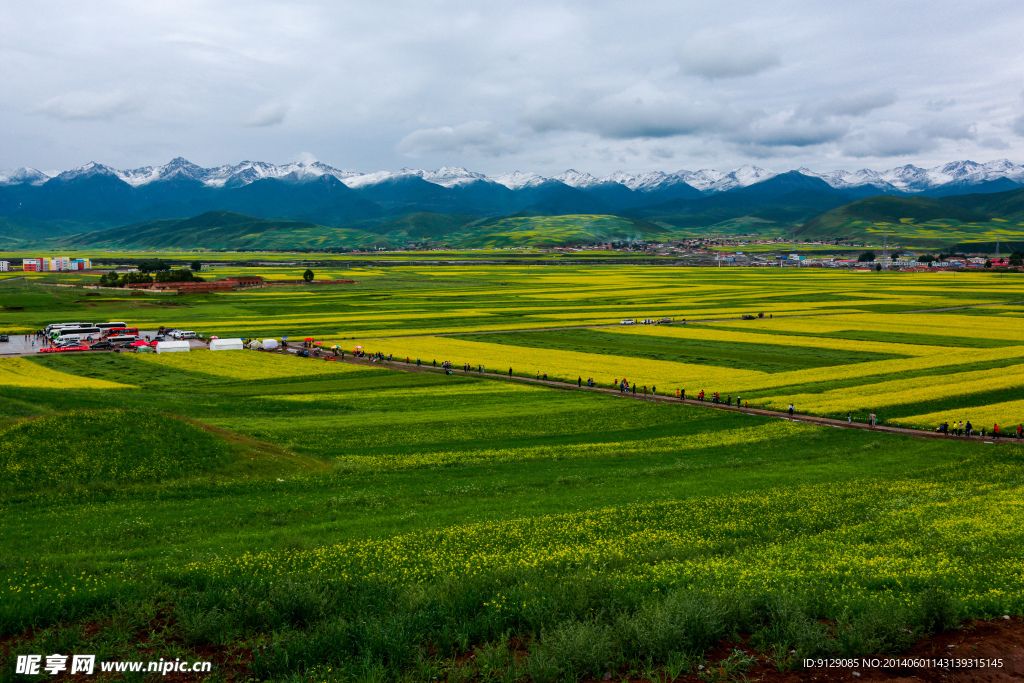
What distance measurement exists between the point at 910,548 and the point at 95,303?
137751 millimetres

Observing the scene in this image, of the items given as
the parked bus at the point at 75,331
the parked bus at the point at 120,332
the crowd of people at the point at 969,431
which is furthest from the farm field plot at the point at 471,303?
the crowd of people at the point at 969,431

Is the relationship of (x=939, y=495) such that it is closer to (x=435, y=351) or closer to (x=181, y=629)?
(x=181, y=629)

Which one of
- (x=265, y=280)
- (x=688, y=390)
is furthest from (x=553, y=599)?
(x=265, y=280)

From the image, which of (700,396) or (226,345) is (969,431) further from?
(226,345)

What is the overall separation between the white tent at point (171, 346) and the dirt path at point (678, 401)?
19.4 m

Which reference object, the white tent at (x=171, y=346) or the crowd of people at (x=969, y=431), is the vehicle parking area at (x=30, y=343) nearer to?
the white tent at (x=171, y=346)

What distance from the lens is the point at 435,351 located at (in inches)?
2899

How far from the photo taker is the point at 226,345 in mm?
75938

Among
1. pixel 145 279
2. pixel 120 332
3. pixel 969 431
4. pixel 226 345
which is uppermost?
pixel 145 279

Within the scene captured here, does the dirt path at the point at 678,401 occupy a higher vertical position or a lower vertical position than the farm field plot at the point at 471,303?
lower

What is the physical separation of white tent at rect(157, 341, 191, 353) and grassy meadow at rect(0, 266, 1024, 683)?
22.3ft

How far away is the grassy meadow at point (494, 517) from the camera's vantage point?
38.8ft

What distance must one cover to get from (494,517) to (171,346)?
64.9 metres

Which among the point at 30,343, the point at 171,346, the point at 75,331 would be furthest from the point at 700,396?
the point at 30,343
